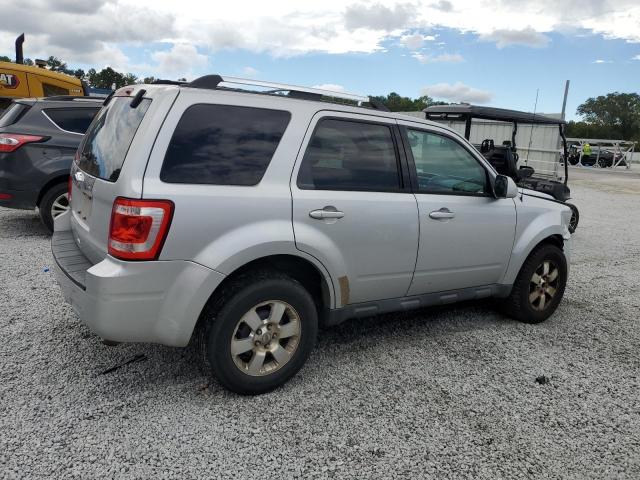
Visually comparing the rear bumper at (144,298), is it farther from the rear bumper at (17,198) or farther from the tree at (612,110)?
the tree at (612,110)

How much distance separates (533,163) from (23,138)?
10.8m

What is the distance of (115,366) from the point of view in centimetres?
345

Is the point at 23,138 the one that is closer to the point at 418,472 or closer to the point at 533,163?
the point at 418,472

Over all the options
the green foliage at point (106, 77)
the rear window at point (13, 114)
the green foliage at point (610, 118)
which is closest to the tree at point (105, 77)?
the green foliage at point (106, 77)

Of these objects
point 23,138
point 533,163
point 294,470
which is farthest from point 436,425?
point 533,163

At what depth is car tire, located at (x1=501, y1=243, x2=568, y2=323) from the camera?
4.47 m

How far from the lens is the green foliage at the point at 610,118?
7106cm

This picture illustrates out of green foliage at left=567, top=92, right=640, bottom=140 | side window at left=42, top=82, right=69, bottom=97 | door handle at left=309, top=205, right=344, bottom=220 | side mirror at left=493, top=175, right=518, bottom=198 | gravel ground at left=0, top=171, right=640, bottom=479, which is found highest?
green foliage at left=567, top=92, right=640, bottom=140

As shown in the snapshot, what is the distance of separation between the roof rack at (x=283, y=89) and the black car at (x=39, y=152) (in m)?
4.27

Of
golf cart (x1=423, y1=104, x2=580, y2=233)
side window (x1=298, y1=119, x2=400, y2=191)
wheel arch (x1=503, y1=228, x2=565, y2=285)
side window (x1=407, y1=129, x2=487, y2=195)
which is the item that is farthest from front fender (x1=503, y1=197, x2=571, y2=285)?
golf cart (x1=423, y1=104, x2=580, y2=233)

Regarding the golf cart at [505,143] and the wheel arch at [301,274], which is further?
the golf cart at [505,143]

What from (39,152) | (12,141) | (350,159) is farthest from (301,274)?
(12,141)

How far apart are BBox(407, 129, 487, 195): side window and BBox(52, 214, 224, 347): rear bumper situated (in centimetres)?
176

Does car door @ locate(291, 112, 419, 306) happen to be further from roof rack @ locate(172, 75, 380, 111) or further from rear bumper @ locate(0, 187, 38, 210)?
rear bumper @ locate(0, 187, 38, 210)
